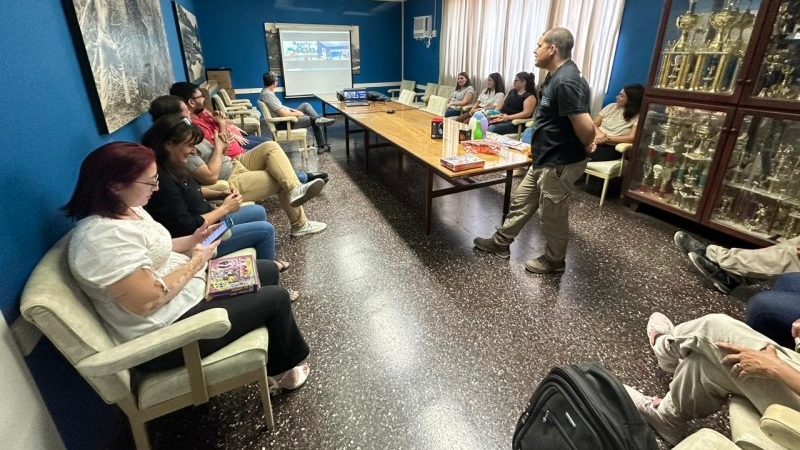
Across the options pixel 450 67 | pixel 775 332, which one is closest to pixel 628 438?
pixel 775 332

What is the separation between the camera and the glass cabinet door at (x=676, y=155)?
113 inches

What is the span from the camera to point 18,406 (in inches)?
37.4

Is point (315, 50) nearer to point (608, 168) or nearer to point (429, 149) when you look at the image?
point (429, 149)

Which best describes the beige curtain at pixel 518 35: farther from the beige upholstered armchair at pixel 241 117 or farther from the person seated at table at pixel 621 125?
the beige upholstered armchair at pixel 241 117

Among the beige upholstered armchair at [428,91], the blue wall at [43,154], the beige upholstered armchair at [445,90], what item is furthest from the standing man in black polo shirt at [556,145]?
the beige upholstered armchair at [428,91]

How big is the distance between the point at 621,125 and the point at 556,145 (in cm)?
209

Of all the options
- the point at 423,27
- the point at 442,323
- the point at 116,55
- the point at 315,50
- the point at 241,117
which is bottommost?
the point at 442,323

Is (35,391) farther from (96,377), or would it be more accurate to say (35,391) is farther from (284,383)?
(284,383)

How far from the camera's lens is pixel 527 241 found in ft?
9.37

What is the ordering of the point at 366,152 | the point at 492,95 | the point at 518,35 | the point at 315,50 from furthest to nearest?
1. the point at 315,50
2. the point at 492,95
3. the point at 518,35
4. the point at 366,152

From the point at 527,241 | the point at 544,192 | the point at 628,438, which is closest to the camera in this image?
the point at 628,438

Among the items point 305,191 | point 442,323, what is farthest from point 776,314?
point 305,191

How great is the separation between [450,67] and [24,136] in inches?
264

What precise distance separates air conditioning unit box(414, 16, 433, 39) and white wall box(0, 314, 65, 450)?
774 centimetres
